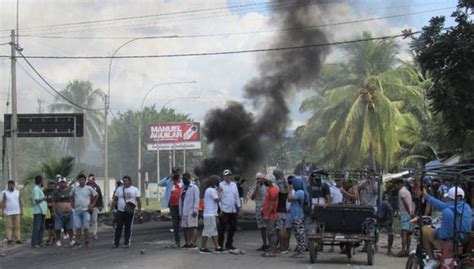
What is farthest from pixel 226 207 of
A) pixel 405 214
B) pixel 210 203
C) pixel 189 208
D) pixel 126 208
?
pixel 405 214

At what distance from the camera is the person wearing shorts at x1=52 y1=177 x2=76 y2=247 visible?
14.3 meters

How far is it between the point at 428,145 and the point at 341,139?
405 cm

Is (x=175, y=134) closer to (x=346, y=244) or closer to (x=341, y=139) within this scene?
(x=341, y=139)

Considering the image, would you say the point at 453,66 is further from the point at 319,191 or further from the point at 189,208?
the point at 189,208

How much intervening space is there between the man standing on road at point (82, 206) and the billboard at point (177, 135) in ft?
147

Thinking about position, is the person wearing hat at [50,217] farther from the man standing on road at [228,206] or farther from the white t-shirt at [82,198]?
the man standing on road at [228,206]

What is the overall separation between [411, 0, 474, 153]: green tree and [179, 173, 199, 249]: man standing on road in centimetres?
581

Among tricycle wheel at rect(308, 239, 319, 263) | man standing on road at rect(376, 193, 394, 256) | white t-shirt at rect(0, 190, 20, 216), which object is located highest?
white t-shirt at rect(0, 190, 20, 216)

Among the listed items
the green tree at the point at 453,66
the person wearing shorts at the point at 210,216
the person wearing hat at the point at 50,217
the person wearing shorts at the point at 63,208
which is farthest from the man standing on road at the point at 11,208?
the green tree at the point at 453,66

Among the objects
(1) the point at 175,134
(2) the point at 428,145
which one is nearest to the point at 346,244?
(2) the point at 428,145

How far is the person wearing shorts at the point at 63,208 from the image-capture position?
1427 centimetres

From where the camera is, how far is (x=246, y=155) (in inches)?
1288

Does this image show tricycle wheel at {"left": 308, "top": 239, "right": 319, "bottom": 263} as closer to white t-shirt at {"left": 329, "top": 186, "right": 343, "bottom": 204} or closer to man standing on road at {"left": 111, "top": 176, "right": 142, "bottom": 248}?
white t-shirt at {"left": 329, "top": 186, "right": 343, "bottom": 204}

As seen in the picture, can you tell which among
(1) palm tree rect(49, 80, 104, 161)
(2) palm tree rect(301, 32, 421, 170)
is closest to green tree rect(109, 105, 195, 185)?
(1) palm tree rect(49, 80, 104, 161)
